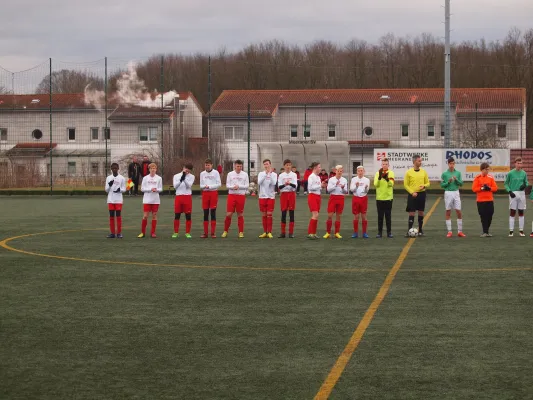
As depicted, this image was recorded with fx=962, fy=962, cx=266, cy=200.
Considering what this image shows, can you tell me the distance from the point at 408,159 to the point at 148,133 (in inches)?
938

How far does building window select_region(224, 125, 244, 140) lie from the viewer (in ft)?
227

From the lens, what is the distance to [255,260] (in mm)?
18422

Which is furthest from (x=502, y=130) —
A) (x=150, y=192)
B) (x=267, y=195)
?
(x=150, y=192)

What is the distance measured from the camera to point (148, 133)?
65562 millimetres

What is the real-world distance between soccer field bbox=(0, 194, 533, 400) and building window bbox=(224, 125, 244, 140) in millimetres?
47507

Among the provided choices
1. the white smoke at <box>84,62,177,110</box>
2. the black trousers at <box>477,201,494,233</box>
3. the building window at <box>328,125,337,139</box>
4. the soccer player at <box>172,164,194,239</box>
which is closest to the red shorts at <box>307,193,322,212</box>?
the soccer player at <box>172,164,194,239</box>

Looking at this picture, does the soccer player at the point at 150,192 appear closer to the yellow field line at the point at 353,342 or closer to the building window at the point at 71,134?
the yellow field line at the point at 353,342

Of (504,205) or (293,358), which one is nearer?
(293,358)

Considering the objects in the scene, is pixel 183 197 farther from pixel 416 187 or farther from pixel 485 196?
pixel 485 196

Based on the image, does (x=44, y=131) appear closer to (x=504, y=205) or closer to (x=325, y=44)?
(x=504, y=205)

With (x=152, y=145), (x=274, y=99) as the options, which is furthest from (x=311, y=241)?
(x=274, y=99)

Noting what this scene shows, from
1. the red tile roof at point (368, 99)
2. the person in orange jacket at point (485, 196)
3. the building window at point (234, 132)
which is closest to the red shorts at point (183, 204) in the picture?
the person in orange jacket at point (485, 196)

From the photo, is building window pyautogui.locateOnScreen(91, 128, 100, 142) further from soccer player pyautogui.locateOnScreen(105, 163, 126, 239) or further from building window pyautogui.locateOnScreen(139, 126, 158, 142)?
soccer player pyautogui.locateOnScreen(105, 163, 126, 239)

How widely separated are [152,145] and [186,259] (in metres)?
43.7
